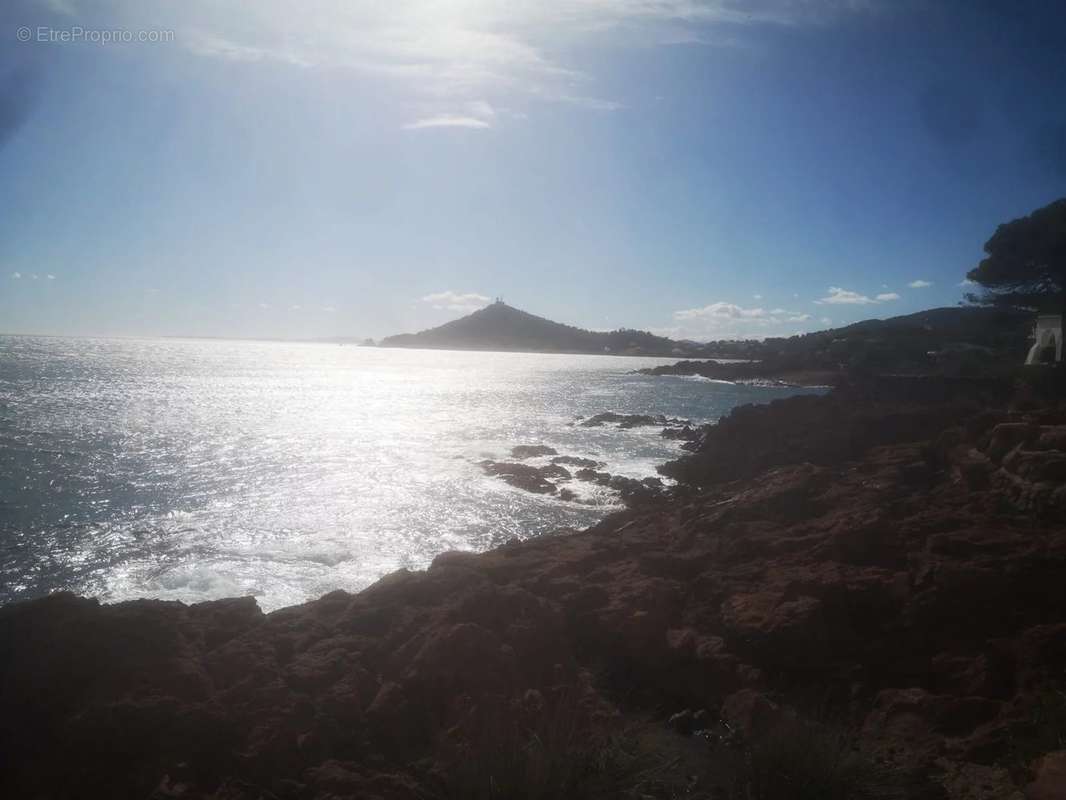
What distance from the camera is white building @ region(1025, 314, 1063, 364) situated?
31703 mm

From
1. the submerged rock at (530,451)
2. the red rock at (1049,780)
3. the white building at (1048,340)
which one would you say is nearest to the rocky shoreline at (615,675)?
the red rock at (1049,780)

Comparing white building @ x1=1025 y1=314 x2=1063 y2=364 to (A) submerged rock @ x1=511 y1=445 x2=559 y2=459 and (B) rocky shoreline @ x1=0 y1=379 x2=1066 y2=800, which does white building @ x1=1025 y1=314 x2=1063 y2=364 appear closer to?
(A) submerged rock @ x1=511 y1=445 x2=559 y2=459

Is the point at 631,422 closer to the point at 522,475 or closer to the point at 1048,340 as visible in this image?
the point at 522,475

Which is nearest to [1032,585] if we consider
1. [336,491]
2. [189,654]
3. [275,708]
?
[275,708]

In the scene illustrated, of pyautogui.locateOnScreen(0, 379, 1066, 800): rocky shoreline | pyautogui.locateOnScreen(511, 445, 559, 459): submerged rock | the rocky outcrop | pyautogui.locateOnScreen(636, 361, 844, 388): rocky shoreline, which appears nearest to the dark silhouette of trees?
the rocky outcrop

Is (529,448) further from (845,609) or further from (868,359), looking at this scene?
(868,359)

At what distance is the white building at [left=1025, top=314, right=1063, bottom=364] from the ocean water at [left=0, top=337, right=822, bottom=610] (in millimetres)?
18567

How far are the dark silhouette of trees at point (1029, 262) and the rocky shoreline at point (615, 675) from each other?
112ft

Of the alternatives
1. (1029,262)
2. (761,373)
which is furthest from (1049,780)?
(761,373)

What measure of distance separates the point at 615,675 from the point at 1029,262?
42669 mm

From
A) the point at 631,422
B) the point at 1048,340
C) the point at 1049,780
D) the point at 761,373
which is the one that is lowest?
the point at 631,422

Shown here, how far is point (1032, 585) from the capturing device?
6.67m

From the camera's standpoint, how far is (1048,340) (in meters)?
32.7

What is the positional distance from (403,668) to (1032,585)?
20.4 ft
